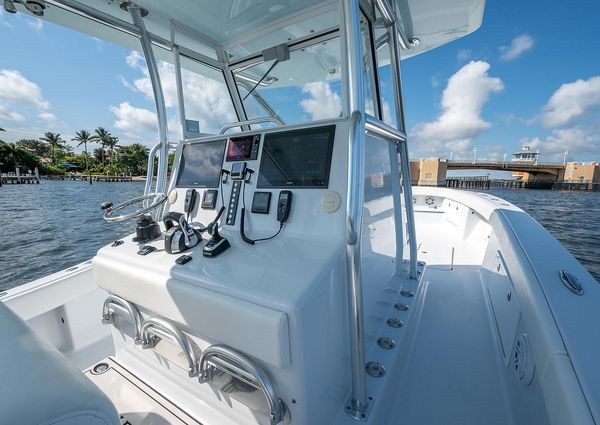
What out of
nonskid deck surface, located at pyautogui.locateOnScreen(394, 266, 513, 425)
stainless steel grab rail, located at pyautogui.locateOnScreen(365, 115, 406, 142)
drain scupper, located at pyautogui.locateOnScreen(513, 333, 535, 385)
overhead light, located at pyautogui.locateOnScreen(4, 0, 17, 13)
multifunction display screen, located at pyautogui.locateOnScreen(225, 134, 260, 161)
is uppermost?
overhead light, located at pyautogui.locateOnScreen(4, 0, 17, 13)

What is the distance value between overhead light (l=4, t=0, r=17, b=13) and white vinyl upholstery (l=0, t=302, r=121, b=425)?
7.44 ft

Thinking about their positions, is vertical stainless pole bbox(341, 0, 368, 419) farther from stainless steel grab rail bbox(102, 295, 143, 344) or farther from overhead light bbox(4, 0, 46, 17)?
overhead light bbox(4, 0, 46, 17)

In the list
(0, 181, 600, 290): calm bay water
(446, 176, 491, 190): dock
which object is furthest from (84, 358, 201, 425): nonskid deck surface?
(446, 176, 491, 190): dock

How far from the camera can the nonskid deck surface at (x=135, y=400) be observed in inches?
41.8

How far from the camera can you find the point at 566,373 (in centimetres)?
59

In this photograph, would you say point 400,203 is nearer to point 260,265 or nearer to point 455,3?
point 260,265

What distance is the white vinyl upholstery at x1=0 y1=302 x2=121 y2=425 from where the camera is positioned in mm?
370

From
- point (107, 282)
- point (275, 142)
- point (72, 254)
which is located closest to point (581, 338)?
point (275, 142)

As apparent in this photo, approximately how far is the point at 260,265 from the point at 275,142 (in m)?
0.73

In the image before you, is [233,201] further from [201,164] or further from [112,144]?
[112,144]

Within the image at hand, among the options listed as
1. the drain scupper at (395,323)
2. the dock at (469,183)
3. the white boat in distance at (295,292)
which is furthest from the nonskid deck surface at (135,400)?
the dock at (469,183)

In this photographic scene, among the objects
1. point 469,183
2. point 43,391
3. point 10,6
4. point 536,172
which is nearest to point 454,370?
point 43,391

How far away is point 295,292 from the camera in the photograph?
0.76m

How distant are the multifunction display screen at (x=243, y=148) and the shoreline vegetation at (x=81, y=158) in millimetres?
41165
